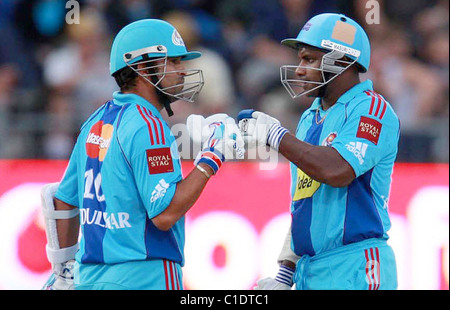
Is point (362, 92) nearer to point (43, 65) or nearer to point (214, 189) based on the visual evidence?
point (214, 189)

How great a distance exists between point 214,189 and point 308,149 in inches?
137

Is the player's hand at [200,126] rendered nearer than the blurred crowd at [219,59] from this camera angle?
Yes

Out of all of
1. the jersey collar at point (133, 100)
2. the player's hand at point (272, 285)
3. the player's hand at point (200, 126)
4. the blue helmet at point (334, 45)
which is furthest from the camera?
the player's hand at point (272, 285)

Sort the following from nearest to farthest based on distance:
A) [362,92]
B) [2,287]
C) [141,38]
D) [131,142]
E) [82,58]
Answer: [131,142] < [141,38] < [362,92] < [2,287] < [82,58]

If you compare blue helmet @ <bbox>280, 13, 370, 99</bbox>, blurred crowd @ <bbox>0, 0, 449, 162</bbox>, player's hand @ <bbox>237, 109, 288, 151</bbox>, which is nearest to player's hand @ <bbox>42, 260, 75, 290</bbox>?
player's hand @ <bbox>237, 109, 288, 151</bbox>

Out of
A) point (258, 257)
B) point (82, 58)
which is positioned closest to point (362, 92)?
point (258, 257)

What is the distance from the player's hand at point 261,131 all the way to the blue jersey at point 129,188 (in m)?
0.65

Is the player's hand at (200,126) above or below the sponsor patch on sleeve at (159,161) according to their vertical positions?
above

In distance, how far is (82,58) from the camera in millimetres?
10844

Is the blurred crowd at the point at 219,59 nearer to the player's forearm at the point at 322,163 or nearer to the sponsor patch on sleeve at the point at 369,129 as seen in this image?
the sponsor patch on sleeve at the point at 369,129

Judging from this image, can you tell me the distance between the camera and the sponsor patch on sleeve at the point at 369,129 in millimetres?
5281

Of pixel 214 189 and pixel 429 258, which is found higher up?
pixel 214 189

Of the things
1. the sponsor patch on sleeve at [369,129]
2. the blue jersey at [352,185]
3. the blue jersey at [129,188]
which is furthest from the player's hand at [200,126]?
the sponsor patch on sleeve at [369,129]

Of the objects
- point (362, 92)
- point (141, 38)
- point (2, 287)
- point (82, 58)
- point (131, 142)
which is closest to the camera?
point (131, 142)
